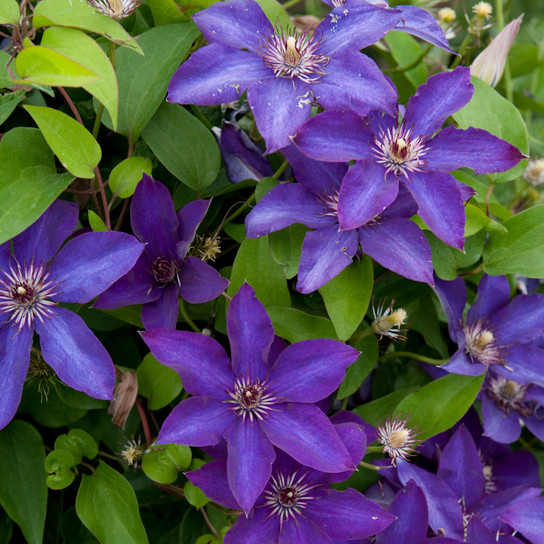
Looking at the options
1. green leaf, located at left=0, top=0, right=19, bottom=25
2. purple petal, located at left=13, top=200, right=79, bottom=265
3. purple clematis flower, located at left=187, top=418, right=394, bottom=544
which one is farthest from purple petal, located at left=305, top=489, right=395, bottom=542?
green leaf, located at left=0, top=0, right=19, bottom=25

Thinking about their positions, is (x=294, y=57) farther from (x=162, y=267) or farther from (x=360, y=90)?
(x=162, y=267)

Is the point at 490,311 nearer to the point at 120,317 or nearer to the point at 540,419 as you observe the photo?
the point at 540,419

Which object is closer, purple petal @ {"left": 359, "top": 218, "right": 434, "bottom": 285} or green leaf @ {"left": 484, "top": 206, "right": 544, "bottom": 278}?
purple petal @ {"left": 359, "top": 218, "right": 434, "bottom": 285}

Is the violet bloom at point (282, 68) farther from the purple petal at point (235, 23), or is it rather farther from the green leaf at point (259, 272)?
the green leaf at point (259, 272)

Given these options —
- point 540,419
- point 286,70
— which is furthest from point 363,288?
point 540,419

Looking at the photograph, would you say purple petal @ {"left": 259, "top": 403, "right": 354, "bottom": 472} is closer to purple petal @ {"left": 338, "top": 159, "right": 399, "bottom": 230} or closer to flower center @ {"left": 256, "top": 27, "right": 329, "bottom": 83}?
purple petal @ {"left": 338, "top": 159, "right": 399, "bottom": 230}

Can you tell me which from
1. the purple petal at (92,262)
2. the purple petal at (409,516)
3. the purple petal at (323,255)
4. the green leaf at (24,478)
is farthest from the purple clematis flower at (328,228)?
the green leaf at (24,478)
